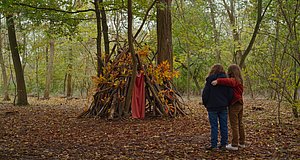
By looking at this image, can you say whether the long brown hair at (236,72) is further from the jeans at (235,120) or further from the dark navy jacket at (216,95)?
the jeans at (235,120)

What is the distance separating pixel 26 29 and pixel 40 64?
60.6 feet

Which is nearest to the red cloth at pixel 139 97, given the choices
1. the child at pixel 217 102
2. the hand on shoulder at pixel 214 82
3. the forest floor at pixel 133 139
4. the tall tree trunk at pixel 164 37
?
the forest floor at pixel 133 139

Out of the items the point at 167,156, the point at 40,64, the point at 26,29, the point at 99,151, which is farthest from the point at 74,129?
the point at 40,64

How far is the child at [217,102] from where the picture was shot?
4.79 meters

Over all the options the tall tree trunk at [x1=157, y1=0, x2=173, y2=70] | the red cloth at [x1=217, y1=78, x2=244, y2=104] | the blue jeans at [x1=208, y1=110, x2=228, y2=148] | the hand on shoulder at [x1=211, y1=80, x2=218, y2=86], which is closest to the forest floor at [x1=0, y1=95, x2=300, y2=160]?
the blue jeans at [x1=208, y1=110, x2=228, y2=148]

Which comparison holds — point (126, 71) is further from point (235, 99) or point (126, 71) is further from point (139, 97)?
point (235, 99)

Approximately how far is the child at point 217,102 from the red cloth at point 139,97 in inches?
154

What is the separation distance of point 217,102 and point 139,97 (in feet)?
13.6

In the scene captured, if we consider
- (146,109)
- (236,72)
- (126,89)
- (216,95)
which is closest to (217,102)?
(216,95)

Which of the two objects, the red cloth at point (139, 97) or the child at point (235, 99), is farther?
the red cloth at point (139, 97)

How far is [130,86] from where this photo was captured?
832cm

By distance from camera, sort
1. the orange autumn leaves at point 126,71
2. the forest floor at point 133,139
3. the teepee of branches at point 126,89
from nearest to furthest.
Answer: the forest floor at point 133,139, the teepee of branches at point 126,89, the orange autumn leaves at point 126,71

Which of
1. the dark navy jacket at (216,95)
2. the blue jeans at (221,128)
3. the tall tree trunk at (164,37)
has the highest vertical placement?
the tall tree trunk at (164,37)

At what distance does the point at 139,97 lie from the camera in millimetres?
8719
